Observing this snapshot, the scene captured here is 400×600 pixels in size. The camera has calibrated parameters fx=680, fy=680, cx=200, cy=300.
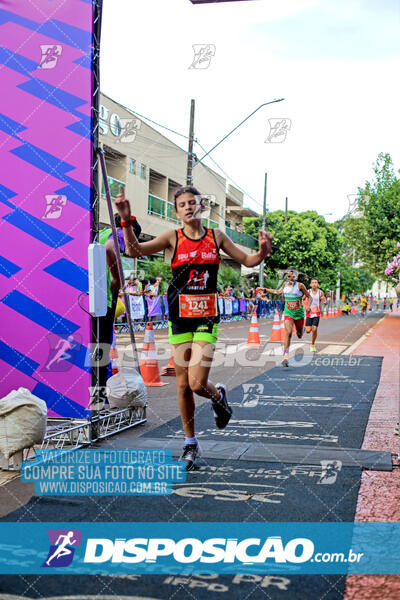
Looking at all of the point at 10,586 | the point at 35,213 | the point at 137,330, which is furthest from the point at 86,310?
the point at 137,330

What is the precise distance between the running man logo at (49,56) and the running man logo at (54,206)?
3.55 feet

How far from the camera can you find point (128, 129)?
3009 centimetres

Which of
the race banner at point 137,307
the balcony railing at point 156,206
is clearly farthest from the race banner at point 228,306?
the race banner at point 137,307

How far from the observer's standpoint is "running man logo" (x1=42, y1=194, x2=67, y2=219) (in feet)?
18.2

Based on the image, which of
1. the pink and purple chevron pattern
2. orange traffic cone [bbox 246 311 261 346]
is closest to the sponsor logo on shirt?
the pink and purple chevron pattern

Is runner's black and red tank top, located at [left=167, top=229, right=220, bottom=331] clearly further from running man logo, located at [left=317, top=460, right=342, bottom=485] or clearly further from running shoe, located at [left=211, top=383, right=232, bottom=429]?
running man logo, located at [left=317, top=460, right=342, bottom=485]

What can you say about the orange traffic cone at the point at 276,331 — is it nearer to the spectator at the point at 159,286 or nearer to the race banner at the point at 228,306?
the spectator at the point at 159,286

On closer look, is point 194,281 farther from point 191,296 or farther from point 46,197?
point 46,197

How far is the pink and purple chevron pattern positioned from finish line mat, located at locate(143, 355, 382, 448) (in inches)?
43.8

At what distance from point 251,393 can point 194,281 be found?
14.2 feet

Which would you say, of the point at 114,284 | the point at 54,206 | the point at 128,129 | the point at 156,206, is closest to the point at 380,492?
the point at 114,284

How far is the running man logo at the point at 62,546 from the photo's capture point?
3.15 metres

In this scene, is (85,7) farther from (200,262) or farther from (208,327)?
(208,327)

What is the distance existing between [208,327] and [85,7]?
112 inches
